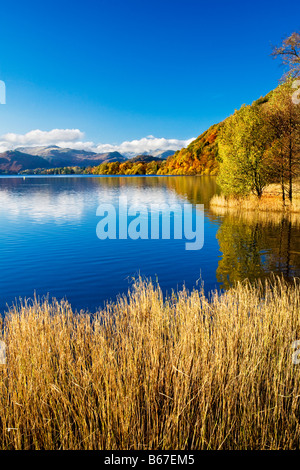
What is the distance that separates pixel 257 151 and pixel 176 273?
Result: 28.8 m

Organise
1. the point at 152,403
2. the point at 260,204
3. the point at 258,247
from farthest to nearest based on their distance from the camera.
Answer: the point at 260,204 < the point at 258,247 < the point at 152,403

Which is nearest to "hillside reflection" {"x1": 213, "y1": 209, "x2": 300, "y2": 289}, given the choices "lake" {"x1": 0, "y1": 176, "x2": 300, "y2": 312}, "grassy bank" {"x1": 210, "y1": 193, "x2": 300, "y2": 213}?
"lake" {"x1": 0, "y1": 176, "x2": 300, "y2": 312}

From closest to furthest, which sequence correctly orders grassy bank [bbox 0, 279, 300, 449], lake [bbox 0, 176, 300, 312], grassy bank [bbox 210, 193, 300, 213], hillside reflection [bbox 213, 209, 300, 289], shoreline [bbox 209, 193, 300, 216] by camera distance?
grassy bank [bbox 0, 279, 300, 449] → lake [bbox 0, 176, 300, 312] → hillside reflection [bbox 213, 209, 300, 289] → shoreline [bbox 209, 193, 300, 216] → grassy bank [bbox 210, 193, 300, 213]

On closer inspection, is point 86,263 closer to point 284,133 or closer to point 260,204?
point 260,204

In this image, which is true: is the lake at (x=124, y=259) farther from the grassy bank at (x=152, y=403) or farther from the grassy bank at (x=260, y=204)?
the grassy bank at (x=152, y=403)

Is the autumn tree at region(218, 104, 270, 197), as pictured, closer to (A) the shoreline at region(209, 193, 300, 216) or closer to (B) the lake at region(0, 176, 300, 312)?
(A) the shoreline at region(209, 193, 300, 216)

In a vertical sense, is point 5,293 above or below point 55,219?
below

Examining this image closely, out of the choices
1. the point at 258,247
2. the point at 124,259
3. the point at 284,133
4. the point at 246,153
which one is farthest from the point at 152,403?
the point at 246,153

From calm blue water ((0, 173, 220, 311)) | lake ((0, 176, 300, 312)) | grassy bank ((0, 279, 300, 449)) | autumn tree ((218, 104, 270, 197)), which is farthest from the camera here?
autumn tree ((218, 104, 270, 197))

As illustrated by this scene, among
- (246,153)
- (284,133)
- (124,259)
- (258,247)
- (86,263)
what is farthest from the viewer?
(246,153)
